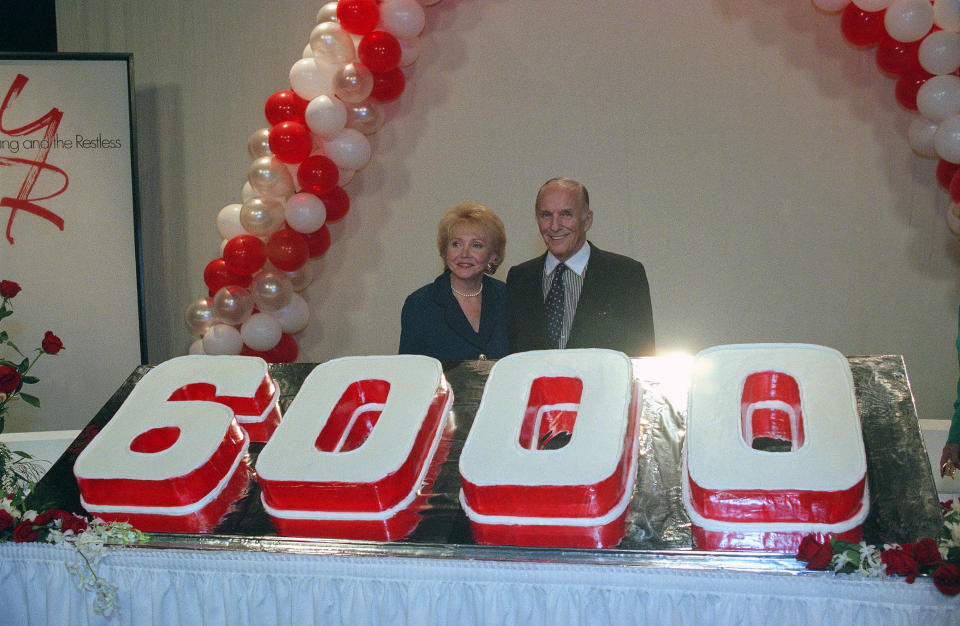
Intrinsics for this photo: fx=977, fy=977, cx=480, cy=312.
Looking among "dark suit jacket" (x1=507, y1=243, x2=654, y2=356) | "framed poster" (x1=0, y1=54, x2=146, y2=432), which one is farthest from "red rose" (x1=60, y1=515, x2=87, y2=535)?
"framed poster" (x1=0, y1=54, x2=146, y2=432)

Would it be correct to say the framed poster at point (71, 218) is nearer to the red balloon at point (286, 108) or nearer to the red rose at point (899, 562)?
the red balloon at point (286, 108)

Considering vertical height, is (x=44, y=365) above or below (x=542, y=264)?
below

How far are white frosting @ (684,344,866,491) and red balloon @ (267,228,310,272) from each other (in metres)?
2.49

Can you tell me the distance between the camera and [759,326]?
471 centimetres

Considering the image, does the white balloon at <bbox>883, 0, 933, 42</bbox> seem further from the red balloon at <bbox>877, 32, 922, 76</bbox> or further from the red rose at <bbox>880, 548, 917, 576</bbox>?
the red rose at <bbox>880, 548, 917, 576</bbox>

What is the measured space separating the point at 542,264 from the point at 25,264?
284cm

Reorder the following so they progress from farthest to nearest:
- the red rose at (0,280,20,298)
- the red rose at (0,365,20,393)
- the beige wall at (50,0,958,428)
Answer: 1. the beige wall at (50,0,958,428)
2. the red rose at (0,280,20,298)
3. the red rose at (0,365,20,393)

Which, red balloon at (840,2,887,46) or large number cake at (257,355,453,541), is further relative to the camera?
red balloon at (840,2,887,46)

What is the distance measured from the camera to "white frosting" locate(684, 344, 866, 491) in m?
1.81

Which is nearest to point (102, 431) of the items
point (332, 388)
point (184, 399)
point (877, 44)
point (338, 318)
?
point (184, 399)

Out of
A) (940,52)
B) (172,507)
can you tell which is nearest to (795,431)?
(172,507)

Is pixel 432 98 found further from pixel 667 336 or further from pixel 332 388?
pixel 332 388

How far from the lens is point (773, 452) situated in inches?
75.6

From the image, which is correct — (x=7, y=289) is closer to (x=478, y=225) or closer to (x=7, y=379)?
(x=7, y=379)
